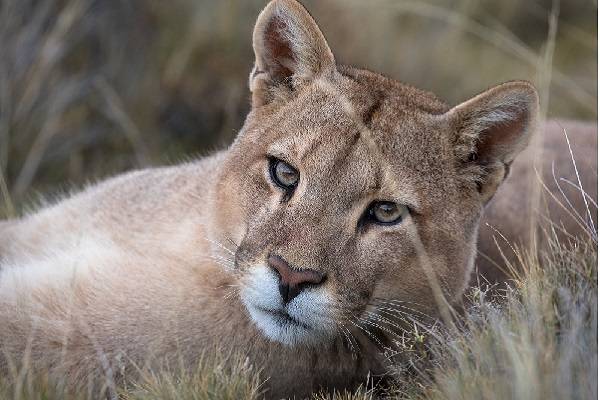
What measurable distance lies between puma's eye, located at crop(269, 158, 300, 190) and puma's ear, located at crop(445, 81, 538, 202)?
74cm

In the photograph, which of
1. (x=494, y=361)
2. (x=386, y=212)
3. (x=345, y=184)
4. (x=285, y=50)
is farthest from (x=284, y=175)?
(x=494, y=361)

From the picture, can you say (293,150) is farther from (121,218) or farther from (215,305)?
(121,218)

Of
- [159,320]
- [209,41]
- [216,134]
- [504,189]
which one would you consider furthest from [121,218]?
[209,41]

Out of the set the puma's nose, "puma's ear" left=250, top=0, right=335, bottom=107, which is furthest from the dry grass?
"puma's ear" left=250, top=0, right=335, bottom=107

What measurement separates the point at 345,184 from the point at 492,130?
32.4 inches

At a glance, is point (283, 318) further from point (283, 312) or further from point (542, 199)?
point (542, 199)

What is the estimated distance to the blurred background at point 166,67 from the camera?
7.31 m

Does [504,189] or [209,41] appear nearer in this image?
[504,189]

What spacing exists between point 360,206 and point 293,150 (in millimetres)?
369

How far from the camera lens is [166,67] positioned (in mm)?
8352

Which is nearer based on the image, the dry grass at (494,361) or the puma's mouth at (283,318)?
the dry grass at (494,361)

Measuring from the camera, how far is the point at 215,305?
4055 mm

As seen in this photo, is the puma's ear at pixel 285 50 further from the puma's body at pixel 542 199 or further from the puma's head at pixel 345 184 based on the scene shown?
the puma's body at pixel 542 199

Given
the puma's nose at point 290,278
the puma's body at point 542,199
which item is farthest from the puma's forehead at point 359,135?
the puma's body at point 542,199
